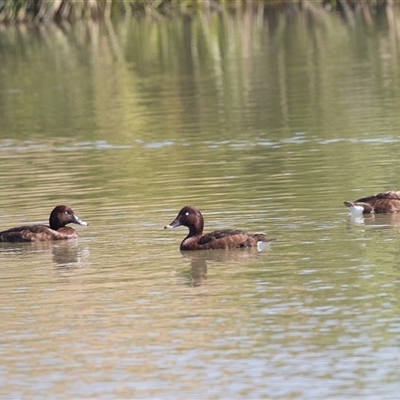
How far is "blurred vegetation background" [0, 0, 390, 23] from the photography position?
5822 cm


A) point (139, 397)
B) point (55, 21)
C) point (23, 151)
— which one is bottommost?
point (139, 397)

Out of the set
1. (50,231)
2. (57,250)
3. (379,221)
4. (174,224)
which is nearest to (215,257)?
(174,224)

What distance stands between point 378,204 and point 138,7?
47.4 meters

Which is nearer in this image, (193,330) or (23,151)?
(193,330)

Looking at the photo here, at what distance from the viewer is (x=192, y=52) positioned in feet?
147

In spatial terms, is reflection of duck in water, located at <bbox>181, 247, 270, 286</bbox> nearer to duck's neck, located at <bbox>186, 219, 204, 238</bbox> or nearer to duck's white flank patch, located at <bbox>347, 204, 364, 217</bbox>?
duck's neck, located at <bbox>186, 219, 204, 238</bbox>

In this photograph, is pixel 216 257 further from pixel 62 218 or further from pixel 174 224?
pixel 62 218

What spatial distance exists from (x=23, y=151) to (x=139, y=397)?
15639 millimetres

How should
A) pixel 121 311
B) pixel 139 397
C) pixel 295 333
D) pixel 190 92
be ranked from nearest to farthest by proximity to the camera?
pixel 139 397
pixel 295 333
pixel 121 311
pixel 190 92

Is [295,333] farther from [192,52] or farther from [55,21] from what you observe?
[55,21]

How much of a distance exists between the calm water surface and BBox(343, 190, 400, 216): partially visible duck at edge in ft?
0.56

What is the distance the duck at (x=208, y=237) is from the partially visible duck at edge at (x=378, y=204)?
1661 millimetres

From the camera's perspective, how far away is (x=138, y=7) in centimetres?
6184

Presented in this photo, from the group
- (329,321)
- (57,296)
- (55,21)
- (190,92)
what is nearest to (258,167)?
(57,296)
